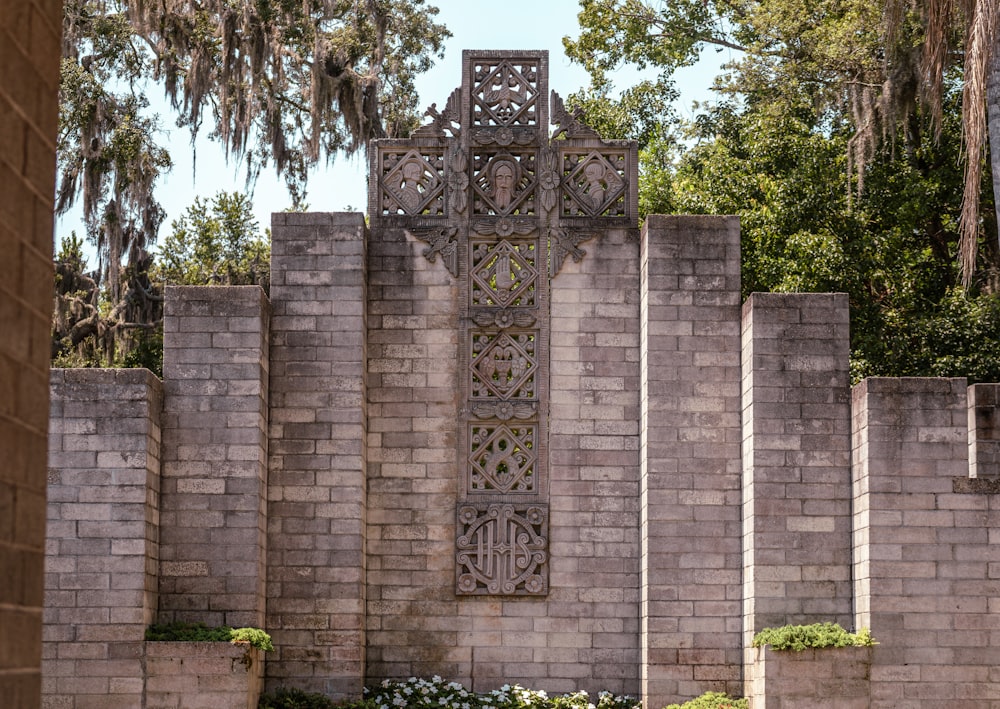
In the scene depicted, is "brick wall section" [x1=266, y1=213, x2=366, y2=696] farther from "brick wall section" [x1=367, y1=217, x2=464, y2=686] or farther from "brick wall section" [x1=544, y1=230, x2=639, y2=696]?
"brick wall section" [x1=544, y1=230, x2=639, y2=696]

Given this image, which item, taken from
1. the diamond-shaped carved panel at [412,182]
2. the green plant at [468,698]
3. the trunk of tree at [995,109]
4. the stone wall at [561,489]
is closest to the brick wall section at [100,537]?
the stone wall at [561,489]

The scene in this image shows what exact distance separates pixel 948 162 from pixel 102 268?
47.9 feet

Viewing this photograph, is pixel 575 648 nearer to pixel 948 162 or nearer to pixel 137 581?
pixel 137 581

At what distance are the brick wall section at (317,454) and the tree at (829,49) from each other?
7423mm

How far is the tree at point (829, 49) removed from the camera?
1970 centimetres

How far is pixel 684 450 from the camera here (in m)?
14.9

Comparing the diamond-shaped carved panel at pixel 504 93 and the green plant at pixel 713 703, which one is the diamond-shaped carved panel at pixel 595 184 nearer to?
the diamond-shaped carved panel at pixel 504 93

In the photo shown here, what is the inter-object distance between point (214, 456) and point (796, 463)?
19.8ft

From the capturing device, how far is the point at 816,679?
13.5 m

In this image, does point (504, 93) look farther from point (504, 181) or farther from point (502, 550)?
point (502, 550)

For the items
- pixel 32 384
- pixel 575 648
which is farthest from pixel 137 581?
pixel 32 384

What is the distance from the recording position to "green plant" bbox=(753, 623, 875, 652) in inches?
534

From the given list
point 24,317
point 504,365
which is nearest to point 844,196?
point 504,365

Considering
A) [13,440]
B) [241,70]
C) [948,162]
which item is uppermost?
[241,70]
